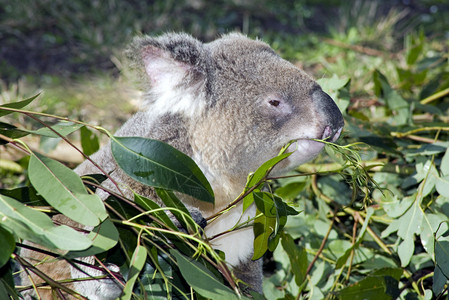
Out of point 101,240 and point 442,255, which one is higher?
point 101,240

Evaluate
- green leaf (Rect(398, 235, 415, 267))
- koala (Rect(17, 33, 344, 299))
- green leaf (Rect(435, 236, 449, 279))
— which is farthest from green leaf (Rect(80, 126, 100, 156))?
green leaf (Rect(435, 236, 449, 279))

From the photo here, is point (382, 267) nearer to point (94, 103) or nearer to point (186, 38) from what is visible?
point (186, 38)

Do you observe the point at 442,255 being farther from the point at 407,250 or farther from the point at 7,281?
the point at 7,281

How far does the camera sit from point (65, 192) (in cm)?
138

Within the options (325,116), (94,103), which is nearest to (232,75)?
(325,116)

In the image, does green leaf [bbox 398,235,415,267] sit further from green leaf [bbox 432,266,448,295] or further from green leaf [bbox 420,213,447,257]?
green leaf [bbox 432,266,448,295]

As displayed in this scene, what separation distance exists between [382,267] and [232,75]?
1042 millimetres

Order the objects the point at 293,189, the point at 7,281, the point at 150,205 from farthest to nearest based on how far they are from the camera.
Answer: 1. the point at 293,189
2. the point at 150,205
3. the point at 7,281

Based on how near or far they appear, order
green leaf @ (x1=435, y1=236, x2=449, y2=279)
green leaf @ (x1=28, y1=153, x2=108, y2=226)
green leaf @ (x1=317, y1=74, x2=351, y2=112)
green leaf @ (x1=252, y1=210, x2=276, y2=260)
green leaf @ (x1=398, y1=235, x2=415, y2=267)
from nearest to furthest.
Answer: green leaf @ (x1=28, y1=153, x2=108, y2=226), green leaf @ (x1=252, y1=210, x2=276, y2=260), green leaf @ (x1=435, y1=236, x2=449, y2=279), green leaf @ (x1=398, y1=235, x2=415, y2=267), green leaf @ (x1=317, y1=74, x2=351, y2=112)

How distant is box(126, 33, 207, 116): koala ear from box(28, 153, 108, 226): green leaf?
A: 693mm

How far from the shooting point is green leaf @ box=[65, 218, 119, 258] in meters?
1.39

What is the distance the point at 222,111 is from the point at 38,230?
36.7 inches

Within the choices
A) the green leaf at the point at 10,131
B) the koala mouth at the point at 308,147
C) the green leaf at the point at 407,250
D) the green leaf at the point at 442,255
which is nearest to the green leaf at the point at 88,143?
the green leaf at the point at 10,131

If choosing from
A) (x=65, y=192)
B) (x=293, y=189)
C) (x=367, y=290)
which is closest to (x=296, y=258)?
(x=367, y=290)
